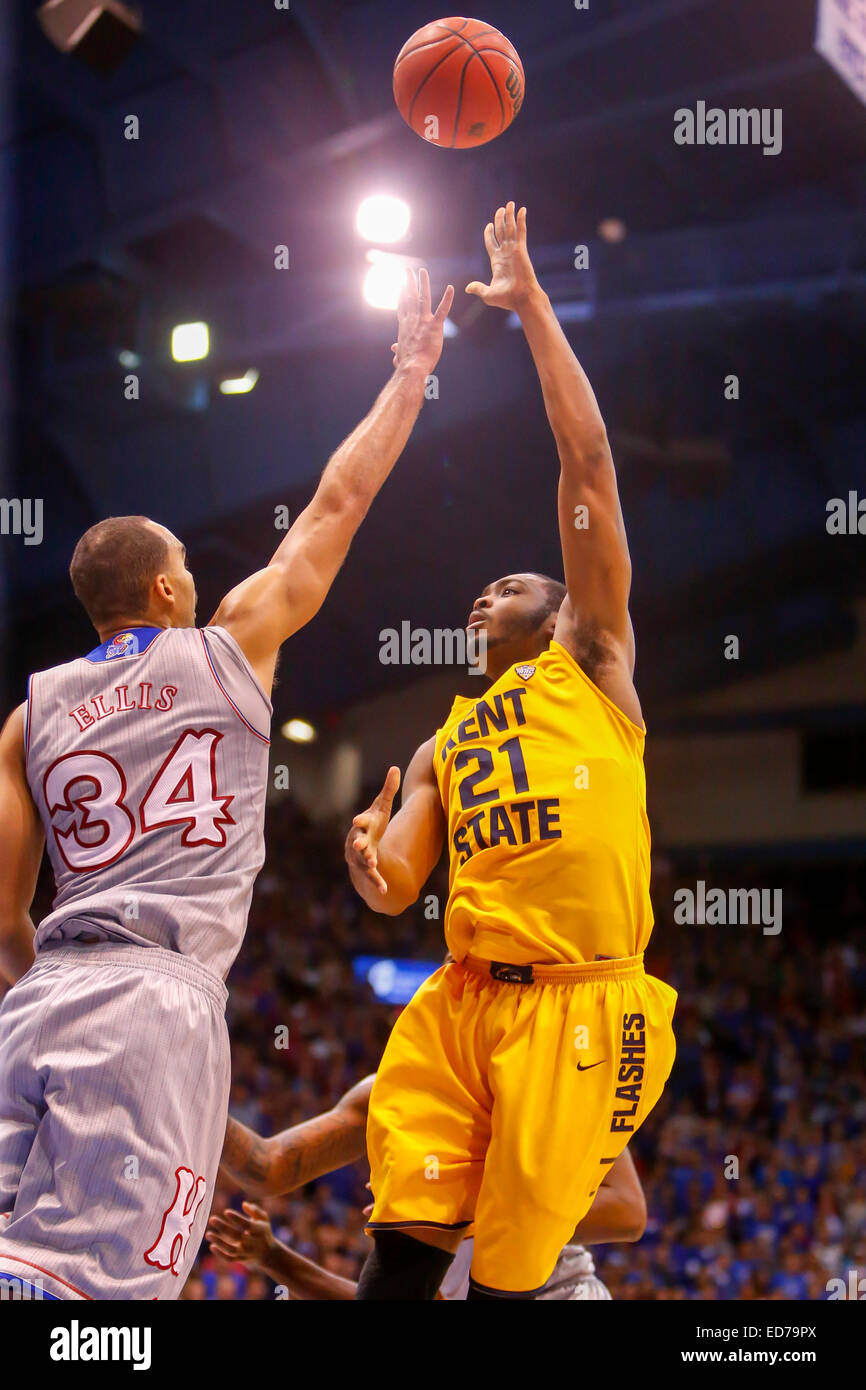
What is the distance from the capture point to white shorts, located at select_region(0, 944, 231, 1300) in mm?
2393

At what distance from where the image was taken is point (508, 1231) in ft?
9.56

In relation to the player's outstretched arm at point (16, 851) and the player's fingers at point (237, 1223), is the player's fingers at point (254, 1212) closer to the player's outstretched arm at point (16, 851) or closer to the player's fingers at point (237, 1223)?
the player's fingers at point (237, 1223)

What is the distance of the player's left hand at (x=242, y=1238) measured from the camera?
3.72 m

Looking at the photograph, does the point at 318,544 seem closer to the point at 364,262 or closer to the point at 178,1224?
the point at 178,1224

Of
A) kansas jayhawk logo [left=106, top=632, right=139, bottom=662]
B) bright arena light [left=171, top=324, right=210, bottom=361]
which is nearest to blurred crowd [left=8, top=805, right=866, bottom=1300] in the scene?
bright arena light [left=171, top=324, right=210, bottom=361]

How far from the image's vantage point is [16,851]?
9.29ft

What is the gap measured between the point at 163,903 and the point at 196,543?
8.71 meters

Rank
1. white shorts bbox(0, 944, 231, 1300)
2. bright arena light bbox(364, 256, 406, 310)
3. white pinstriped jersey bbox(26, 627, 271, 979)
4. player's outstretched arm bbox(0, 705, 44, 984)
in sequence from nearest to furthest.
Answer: white shorts bbox(0, 944, 231, 1300) → white pinstriped jersey bbox(26, 627, 271, 979) → player's outstretched arm bbox(0, 705, 44, 984) → bright arena light bbox(364, 256, 406, 310)

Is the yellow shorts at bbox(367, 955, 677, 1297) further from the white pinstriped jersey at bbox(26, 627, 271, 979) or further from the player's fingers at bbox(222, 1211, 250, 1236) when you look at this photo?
the player's fingers at bbox(222, 1211, 250, 1236)

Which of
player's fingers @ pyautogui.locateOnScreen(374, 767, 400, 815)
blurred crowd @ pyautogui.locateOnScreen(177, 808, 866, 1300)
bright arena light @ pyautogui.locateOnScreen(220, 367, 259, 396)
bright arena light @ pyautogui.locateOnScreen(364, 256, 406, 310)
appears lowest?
blurred crowd @ pyautogui.locateOnScreen(177, 808, 866, 1300)

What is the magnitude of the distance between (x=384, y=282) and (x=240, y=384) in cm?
181

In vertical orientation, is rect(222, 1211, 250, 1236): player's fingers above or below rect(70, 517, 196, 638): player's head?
below

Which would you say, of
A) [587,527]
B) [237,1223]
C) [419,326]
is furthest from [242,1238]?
[419,326]

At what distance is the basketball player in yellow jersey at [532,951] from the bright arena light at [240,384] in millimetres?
7724
